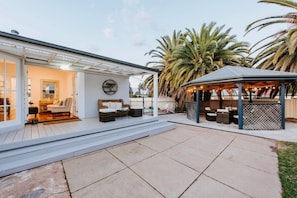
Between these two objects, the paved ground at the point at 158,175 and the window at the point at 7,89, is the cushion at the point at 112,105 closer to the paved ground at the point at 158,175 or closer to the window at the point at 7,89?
the paved ground at the point at 158,175

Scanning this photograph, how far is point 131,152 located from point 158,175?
1392 mm

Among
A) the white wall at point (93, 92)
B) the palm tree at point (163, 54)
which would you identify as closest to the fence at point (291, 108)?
the palm tree at point (163, 54)

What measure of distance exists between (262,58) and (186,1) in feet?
22.2

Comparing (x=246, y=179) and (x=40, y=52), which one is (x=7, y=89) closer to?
(x=40, y=52)

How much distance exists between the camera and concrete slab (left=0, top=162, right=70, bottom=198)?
2145 mm

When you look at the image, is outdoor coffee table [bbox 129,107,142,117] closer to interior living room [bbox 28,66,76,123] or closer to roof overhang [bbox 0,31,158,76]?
roof overhang [bbox 0,31,158,76]

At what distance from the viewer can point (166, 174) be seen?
2705 millimetres

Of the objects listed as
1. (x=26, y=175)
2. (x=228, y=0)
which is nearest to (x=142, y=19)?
(x=228, y=0)

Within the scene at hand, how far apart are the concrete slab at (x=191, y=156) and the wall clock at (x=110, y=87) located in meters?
5.66

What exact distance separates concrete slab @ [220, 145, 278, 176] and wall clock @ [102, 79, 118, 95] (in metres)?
6.83

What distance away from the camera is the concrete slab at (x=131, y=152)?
3.40 m

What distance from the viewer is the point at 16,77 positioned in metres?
4.55

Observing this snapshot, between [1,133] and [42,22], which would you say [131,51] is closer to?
[42,22]

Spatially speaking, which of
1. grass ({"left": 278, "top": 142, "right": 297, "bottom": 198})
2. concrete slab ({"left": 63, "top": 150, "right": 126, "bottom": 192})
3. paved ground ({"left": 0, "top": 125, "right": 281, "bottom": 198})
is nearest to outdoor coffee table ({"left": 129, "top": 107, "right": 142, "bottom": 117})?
paved ground ({"left": 0, "top": 125, "right": 281, "bottom": 198})
